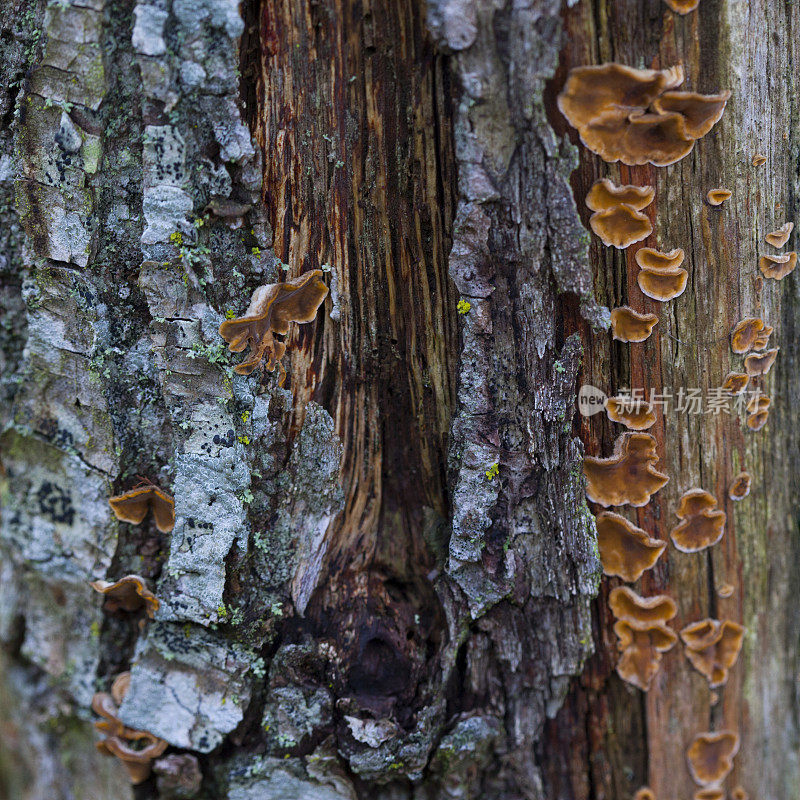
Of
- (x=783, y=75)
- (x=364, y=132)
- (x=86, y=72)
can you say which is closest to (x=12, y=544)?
(x=86, y=72)

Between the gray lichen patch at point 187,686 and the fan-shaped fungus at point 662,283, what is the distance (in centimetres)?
170

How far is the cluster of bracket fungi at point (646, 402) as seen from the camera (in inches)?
63.5

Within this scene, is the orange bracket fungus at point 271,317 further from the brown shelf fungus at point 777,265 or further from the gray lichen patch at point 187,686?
the brown shelf fungus at point 777,265

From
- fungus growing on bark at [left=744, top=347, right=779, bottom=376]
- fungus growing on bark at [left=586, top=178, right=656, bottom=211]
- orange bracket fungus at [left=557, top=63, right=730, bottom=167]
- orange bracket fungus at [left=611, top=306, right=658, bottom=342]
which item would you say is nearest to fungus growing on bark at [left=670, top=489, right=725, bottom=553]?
fungus growing on bark at [left=744, top=347, right=779, bottom=376]

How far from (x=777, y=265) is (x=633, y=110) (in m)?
0.74

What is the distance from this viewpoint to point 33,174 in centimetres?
179

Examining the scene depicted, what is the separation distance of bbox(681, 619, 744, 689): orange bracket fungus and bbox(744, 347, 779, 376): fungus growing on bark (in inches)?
33.8

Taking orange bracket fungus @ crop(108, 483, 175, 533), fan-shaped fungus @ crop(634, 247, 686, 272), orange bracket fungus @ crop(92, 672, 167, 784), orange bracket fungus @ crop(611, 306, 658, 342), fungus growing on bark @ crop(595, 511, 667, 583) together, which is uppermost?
fan-shaped fungus @ crop(634, 247, 686, 272)

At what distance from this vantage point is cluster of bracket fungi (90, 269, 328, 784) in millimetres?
1799

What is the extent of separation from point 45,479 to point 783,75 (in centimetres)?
267

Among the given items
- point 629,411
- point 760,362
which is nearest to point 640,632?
point 629,411

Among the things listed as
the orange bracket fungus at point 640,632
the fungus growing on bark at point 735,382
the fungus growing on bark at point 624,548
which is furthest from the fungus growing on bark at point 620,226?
the orange bracket fungus at point 640,632

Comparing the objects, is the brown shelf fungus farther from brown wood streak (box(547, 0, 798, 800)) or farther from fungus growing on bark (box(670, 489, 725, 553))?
fungus growing on bark (box(670, 489, 725, 553))

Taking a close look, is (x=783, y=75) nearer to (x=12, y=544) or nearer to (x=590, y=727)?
(x=590, y=727)
